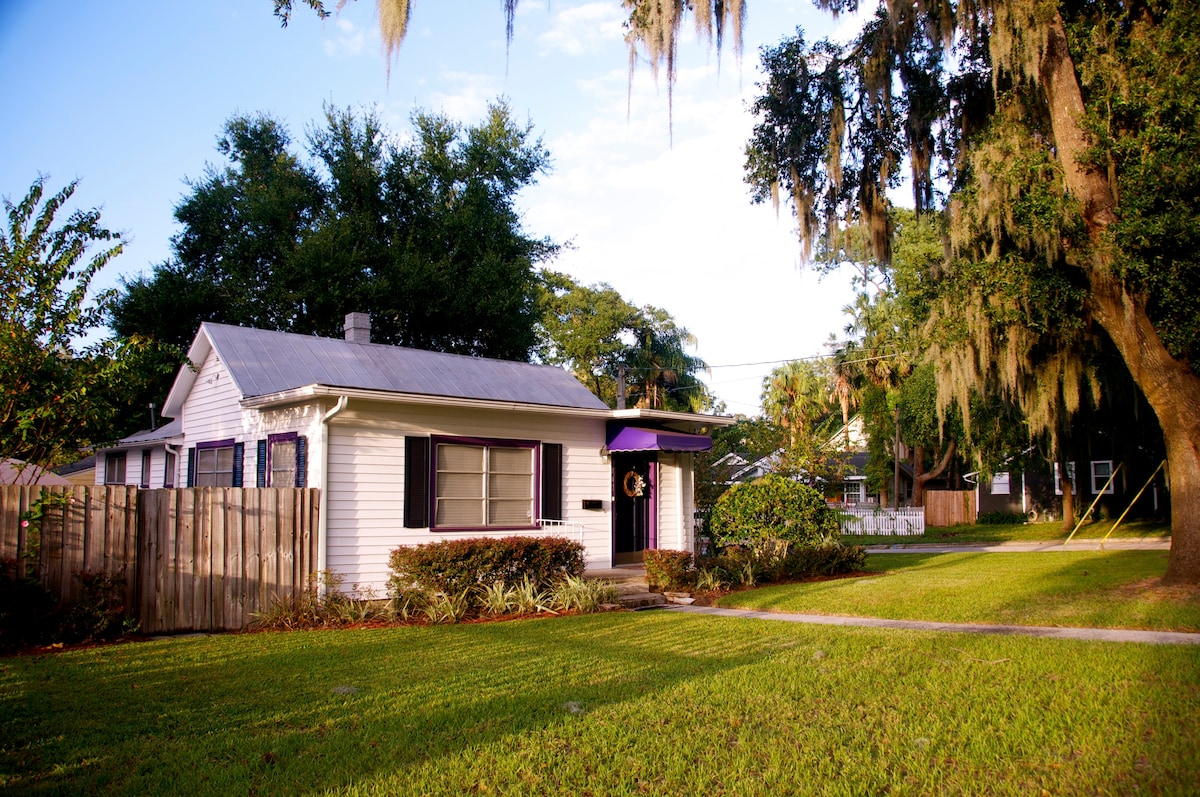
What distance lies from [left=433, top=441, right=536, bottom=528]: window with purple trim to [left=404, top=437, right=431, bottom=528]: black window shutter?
18cm

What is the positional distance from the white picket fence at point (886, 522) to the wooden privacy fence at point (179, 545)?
21.9m

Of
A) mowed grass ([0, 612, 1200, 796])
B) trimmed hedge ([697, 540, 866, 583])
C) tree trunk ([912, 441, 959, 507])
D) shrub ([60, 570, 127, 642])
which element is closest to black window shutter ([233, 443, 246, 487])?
shrub ([60, 570, 127, 642])

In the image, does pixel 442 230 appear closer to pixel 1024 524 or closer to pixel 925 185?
pixel 925 185

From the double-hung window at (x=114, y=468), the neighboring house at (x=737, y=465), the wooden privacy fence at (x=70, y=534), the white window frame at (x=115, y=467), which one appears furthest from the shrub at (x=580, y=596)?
the double-hung window at (x=114, y=468)

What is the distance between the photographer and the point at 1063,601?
33.5 feet

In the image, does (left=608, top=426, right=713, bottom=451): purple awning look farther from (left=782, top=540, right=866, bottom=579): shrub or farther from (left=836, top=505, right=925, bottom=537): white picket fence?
(left=836, top=505, right=925, bottom=537): white picket fence

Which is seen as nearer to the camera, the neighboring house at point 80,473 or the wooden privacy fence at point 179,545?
the wooden privacy fence at point 179,545

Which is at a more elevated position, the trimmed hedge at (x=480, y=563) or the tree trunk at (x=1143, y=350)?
Result: the tree trunk at (x=1143, y=350)

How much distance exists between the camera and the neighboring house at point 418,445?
11.2 m

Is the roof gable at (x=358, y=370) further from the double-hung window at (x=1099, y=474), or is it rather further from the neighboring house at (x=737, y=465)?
the double-hung window at (x=1099, y=474)

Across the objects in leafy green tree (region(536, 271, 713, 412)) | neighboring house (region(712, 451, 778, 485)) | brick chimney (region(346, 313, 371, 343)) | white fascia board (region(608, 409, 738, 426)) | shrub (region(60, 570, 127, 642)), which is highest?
leafy green tree (region(536, 271, 713, 412))

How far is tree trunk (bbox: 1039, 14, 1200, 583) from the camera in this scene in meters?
9.95

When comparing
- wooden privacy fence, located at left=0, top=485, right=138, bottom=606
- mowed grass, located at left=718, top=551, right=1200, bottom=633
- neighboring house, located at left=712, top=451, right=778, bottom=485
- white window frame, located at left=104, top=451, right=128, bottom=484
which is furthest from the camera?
white window frame, located at left=104, top=451, right=128, bottom=484

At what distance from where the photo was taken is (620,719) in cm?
527
